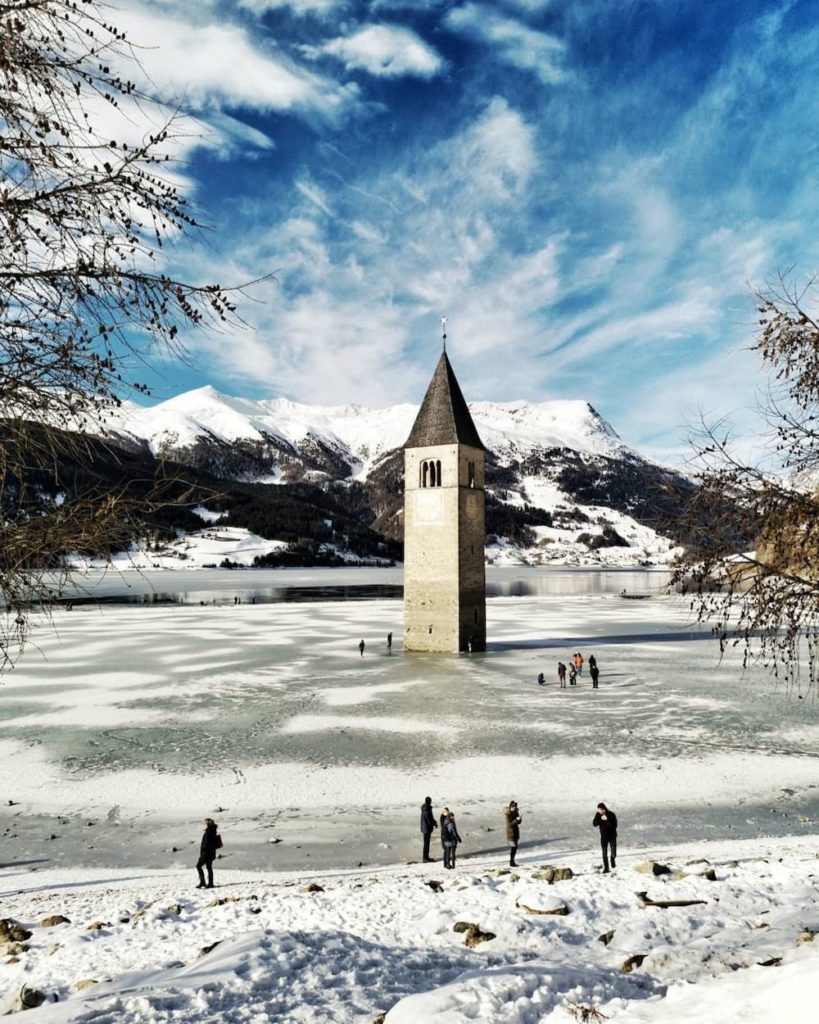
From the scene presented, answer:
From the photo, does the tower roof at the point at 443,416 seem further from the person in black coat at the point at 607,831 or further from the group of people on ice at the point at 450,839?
the person in black coat at the point at 607,831

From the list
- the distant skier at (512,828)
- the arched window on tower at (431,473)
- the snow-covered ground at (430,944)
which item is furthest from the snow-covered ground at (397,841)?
the arched window on tower at (431,473)

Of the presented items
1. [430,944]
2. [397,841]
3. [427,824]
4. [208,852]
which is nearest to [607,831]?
[427,824]

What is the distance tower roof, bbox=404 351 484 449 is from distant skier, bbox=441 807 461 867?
101 feet

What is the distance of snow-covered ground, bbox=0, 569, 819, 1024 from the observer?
6.68 m

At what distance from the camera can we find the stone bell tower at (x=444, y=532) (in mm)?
40000

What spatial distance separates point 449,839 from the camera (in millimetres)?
11836

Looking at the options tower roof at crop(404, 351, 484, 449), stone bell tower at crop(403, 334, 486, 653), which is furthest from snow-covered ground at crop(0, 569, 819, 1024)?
tower roof at crop(404, 351, 484, 449)

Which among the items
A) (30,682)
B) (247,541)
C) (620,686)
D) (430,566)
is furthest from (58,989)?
(247,541)

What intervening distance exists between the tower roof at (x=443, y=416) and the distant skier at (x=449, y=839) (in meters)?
30.9

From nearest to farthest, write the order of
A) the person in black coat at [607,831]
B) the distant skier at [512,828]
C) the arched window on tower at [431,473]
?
the person in black coat at [607,831] < the distant skier at [512,828] < the arched window on tower at [431,473]

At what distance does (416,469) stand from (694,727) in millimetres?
24568

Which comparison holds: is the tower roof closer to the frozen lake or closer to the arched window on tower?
the arched window on tower

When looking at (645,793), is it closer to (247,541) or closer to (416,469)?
(416,469)

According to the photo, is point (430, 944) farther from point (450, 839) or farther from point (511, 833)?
point (511, 833)
